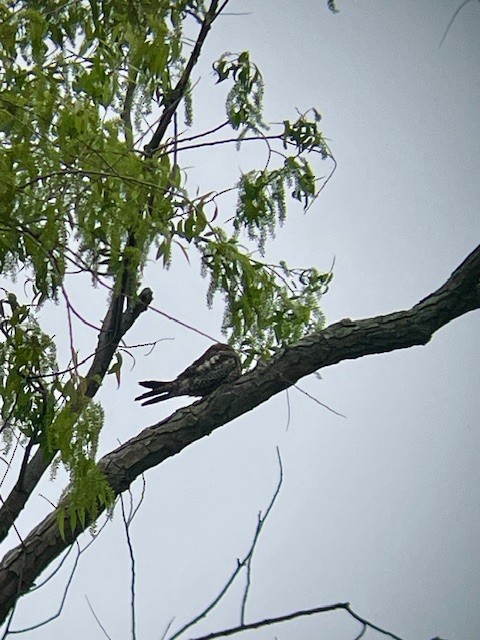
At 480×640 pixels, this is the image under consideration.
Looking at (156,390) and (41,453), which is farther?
(156,390)

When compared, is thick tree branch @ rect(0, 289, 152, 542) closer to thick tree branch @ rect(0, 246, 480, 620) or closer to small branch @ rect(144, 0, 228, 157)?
thick tree branch @ rect(0, 246, 480, 620)

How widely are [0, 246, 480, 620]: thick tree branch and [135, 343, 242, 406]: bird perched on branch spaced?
147 mm

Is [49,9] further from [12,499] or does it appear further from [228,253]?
[12,499]

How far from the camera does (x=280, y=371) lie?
2.86m

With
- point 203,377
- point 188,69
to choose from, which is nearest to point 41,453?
point 203,377

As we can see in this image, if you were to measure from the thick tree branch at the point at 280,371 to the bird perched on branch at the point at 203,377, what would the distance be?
15cm

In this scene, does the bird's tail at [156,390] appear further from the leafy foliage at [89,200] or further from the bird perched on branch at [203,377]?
the leafy foliage at [89,200]

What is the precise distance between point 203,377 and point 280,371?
0.37m

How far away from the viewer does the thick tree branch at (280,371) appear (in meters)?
2.82

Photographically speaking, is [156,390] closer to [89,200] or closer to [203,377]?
[203,377]

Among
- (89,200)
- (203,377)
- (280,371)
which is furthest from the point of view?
(203,377)

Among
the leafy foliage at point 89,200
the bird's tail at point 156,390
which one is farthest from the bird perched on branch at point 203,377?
the leafy foliage at point 89,200

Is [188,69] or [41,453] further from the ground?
[188,69]

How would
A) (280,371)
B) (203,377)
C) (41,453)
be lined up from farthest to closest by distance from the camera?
(203,377), (280,371), (41,453)
